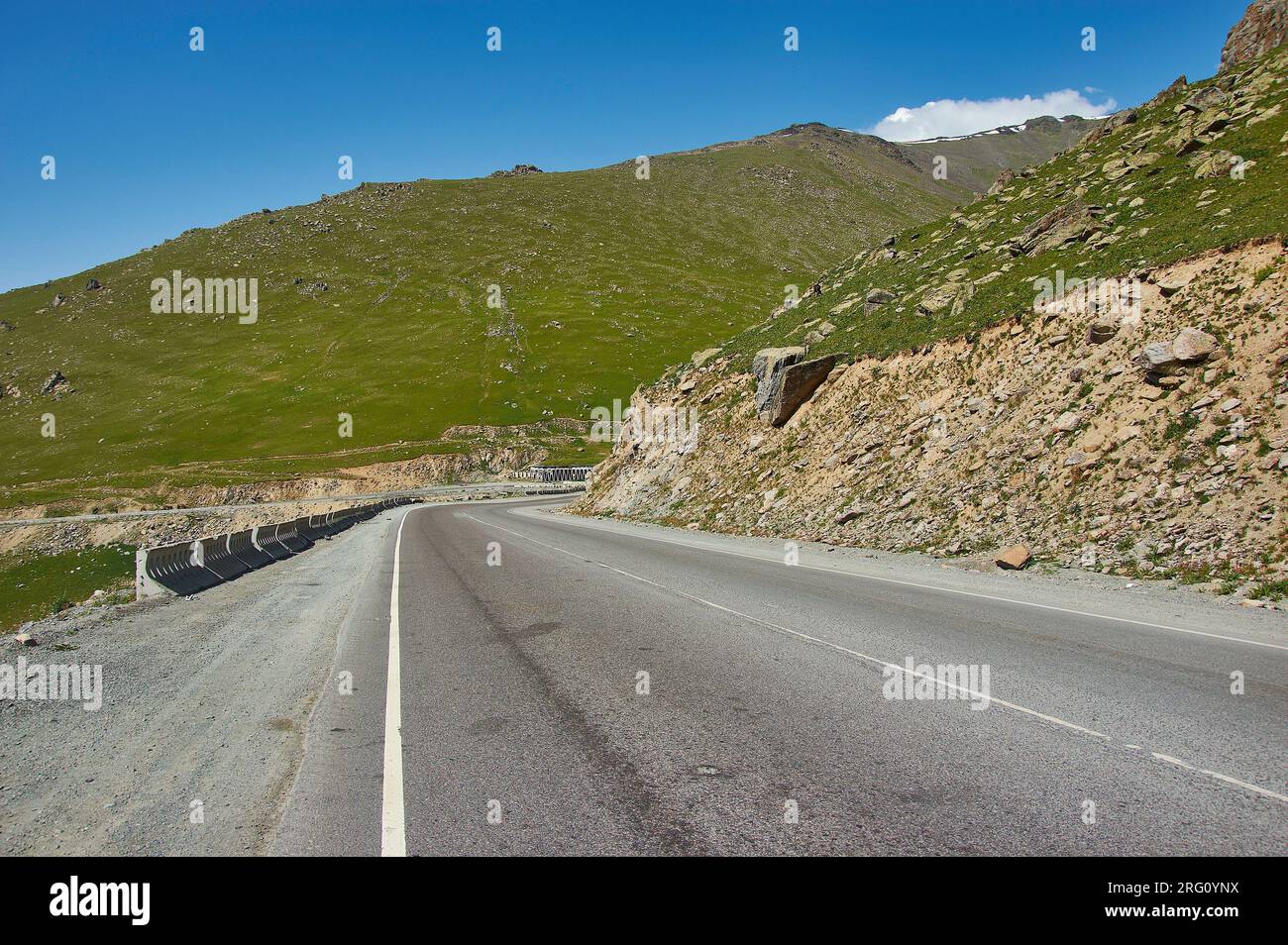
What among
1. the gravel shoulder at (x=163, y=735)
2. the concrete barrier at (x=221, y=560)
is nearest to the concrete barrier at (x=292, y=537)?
the concrete barrier at (x=221, y=560)

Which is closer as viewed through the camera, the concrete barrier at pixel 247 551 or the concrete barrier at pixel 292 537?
the concrete barrier at pixel 247 551

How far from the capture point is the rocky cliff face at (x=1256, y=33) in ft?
105

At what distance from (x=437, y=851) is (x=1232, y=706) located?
679cm

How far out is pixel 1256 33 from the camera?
32.8 m

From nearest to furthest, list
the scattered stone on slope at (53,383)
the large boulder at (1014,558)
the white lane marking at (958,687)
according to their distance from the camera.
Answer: the white lane marking at (958,687) → the large boulder at (1014,558) → the scattered stone on slope at (53,383)

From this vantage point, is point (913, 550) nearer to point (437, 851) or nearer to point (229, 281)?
point (437, 851)

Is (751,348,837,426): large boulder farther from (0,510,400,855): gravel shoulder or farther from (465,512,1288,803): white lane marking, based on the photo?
(0,510,400,855): gravel shoulder

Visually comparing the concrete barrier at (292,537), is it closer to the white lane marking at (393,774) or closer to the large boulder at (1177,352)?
the white lane marking at (393,774)

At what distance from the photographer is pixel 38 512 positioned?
64.2 metres

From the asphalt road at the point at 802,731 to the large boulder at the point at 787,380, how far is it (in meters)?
18.9

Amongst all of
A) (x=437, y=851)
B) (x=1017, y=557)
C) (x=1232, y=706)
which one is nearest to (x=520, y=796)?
(x=437, y=851)

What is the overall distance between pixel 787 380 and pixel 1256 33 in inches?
1098

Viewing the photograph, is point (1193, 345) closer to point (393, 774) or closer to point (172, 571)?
point (393, 774)

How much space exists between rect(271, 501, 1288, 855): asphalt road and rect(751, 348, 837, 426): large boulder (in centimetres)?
1892
